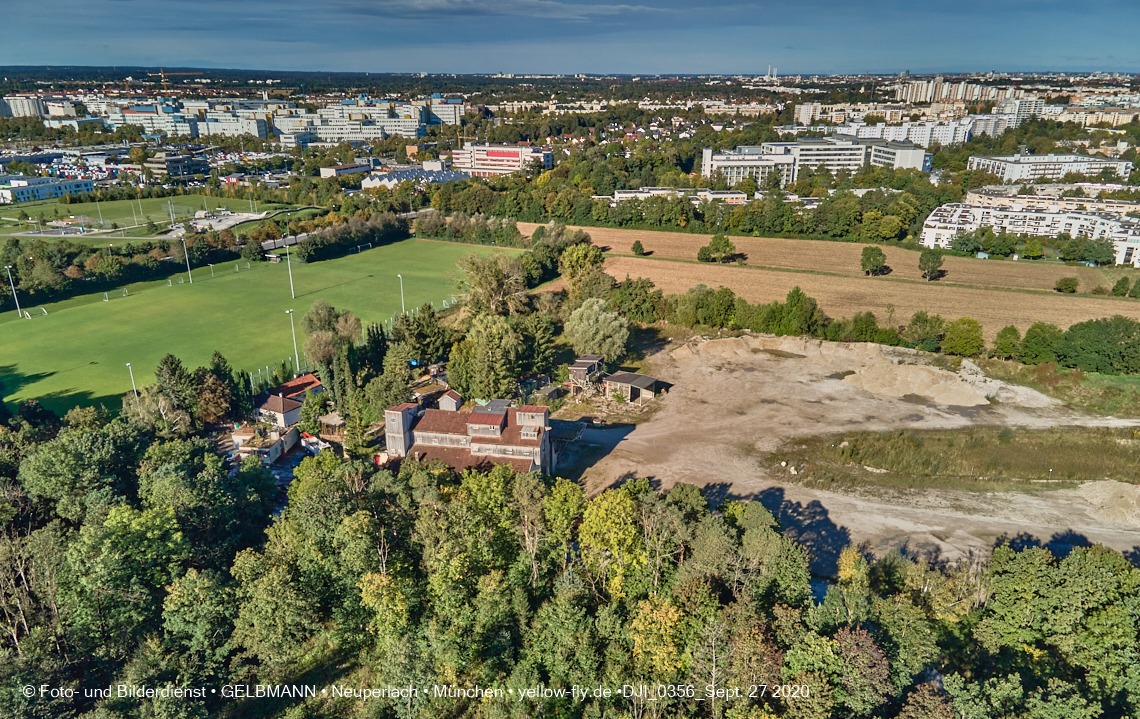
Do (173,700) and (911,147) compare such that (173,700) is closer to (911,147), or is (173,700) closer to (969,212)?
(969,212)

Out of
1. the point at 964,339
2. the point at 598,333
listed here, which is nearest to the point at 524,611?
the point at 598,333

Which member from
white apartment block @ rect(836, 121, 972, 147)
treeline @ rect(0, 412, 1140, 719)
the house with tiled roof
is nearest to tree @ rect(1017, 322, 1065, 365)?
treeline @ rect(0, 412, 1140, 719)

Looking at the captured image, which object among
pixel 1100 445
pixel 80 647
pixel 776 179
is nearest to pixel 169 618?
pixel 80 647

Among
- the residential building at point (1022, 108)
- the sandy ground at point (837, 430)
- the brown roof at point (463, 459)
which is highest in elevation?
the residential building at point (1022, 108)

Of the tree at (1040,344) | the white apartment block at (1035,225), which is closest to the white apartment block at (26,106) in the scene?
the white apartment block at (1035,225)

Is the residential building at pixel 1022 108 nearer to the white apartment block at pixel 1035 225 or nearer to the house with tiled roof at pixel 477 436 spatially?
the white apartment block at pixel 1035 225

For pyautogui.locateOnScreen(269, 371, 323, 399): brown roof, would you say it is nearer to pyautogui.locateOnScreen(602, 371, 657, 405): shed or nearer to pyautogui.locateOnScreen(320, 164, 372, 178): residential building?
pyautogui.locateOnScreen(602, 371, 657, 405): shed

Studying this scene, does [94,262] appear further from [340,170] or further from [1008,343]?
[1008,343]
